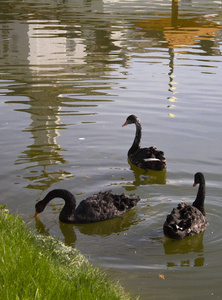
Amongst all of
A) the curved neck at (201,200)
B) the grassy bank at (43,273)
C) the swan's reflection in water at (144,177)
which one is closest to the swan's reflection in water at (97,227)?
the curved neck at (201,200)

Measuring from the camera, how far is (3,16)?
115ft

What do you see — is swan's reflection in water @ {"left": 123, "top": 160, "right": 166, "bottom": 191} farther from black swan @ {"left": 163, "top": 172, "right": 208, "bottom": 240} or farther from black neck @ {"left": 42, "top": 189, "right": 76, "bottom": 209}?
black swan @ {"left": 163, "top": 172, "right": 208, "bottom": 240}

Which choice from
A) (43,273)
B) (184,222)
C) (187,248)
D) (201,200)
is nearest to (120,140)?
(201,200)

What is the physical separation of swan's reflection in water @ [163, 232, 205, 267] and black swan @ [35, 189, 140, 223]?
0.97m

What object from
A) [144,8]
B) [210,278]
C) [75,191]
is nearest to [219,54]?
[75,191]

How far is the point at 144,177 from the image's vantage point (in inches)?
375

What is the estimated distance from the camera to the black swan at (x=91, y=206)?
24.6 ft

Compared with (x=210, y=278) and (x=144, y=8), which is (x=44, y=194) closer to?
(x=210, y=278)

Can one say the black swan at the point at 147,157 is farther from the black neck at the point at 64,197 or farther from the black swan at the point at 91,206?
the black neck at the point at 64,197

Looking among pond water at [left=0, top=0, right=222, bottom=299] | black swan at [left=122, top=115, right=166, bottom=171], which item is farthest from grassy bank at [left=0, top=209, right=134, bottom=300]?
black swan at [left=122, top=115, right=166, bottom=171]

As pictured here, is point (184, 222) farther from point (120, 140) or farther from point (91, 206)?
point (120, 140)

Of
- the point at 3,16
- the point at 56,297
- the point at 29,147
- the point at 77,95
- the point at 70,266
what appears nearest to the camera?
the point at 56,297

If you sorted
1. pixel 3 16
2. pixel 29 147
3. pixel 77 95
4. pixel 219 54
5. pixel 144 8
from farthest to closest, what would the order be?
pixel 144 8 < pixel 3 16 < pixel 219 54 < pixel 77 95 < pixel 29 147

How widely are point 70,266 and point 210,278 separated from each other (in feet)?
5.07
